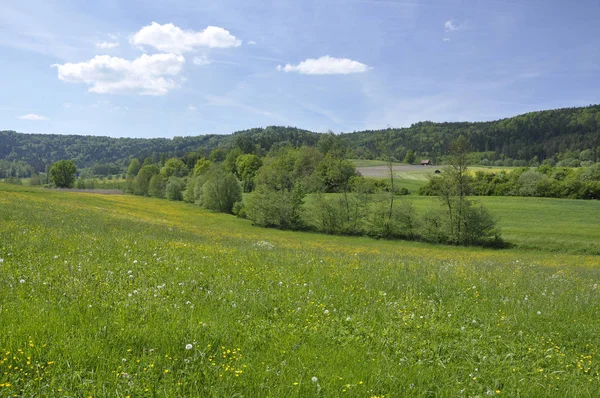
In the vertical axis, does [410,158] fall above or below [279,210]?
above

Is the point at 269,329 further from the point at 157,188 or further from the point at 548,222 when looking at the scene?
the point at 157,188

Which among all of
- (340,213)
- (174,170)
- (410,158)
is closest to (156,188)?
(174,170)

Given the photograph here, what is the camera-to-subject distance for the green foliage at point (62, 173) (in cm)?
12706

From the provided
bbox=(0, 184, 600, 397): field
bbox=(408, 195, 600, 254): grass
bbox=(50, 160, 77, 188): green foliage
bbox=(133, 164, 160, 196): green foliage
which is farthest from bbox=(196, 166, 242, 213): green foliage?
bbox=(50, 160, 77, 188): green foliage

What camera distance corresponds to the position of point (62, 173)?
421 feet

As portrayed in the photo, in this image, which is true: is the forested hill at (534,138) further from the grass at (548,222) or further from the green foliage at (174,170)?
the grass at (548,222)

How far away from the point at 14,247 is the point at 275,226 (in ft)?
189

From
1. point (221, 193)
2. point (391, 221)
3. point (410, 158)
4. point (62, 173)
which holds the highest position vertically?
point (410, 158)

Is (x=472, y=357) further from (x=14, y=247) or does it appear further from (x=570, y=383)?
(x=14, y=247)

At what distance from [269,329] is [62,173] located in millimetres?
151451

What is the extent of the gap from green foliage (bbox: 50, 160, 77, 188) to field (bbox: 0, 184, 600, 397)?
469 ft

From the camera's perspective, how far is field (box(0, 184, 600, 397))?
3941mm

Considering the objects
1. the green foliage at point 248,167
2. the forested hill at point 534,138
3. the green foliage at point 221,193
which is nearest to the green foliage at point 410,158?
the forested hill at point 534,138

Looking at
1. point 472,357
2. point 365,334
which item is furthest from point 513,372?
point 365,334
